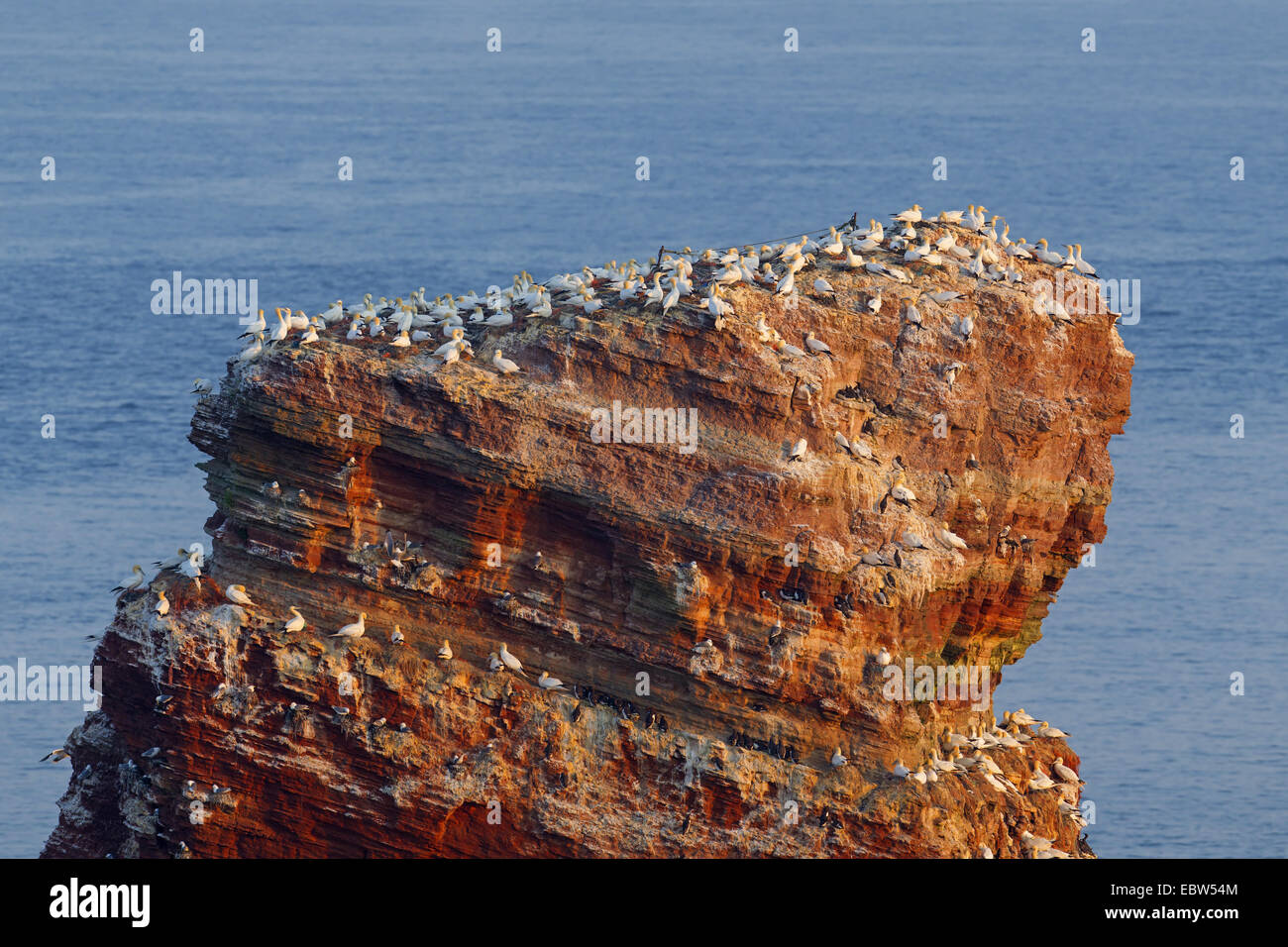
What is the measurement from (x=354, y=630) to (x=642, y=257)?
91.6 m

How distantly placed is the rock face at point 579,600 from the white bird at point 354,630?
0.24 m

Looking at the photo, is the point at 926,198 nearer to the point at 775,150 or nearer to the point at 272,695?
the point at 775,150

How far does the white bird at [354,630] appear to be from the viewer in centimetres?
4869

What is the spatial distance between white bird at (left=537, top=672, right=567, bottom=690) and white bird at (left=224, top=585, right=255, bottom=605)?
583cm

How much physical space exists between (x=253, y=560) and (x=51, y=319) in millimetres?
91717

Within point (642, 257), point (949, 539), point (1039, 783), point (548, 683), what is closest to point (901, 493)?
point (949, 539)

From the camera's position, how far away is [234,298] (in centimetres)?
14512

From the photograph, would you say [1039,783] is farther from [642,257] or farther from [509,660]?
[642,257]

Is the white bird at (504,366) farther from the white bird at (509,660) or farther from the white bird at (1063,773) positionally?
the white bird at (1063,773)

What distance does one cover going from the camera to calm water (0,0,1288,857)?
82875mm

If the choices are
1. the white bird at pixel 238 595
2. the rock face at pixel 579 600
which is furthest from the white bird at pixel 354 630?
the white bird at pixel 238 595

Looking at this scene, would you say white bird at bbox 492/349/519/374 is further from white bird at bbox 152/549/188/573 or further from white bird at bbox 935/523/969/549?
white bird at bbox 935/523/969/549

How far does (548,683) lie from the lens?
160ft

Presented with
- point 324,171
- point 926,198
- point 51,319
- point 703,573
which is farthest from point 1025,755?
point 324,171
